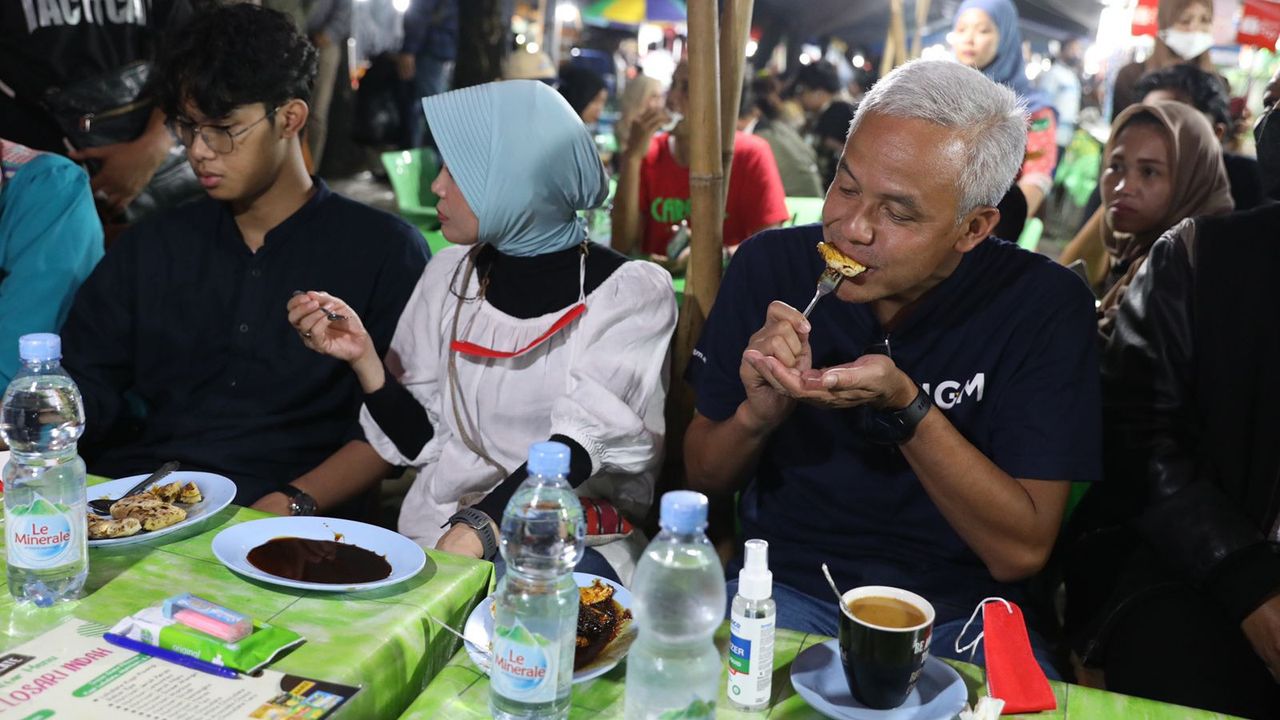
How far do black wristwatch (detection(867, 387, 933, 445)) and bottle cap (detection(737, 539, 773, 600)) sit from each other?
2.11 ft

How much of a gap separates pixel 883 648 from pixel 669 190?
368 centimetres

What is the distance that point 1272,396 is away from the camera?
218cm

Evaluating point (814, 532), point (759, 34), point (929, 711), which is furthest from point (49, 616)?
point (759, 34)

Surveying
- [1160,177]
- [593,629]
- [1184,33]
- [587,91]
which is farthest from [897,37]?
[593,629]

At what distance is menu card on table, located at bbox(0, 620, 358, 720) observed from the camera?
1.24 meters

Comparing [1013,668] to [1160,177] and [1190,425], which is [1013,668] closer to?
[1190,425]

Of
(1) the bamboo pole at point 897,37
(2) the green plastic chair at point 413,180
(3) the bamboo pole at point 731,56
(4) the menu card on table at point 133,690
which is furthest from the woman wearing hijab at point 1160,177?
(1) the bamboo pole at point 897,37

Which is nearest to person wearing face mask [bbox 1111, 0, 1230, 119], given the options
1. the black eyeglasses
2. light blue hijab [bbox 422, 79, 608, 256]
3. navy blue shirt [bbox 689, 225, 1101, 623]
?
navy blue shirt [bbox 689, 225, 1101, 623]

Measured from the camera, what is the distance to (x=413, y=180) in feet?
18.1

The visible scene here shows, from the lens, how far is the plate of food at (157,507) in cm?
167

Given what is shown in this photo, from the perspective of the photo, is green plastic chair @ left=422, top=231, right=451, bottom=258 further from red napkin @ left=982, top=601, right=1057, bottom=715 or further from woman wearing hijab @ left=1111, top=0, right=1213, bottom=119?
woman wearing hijab @ left=1111, top=0, right=1213, bottom=119

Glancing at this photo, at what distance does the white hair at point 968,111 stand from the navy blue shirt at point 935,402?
0.22 m

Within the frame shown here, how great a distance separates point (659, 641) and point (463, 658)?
34cm

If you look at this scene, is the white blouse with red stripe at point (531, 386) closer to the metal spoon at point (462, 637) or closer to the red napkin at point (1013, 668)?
the metal spoon at point (462, 637)
